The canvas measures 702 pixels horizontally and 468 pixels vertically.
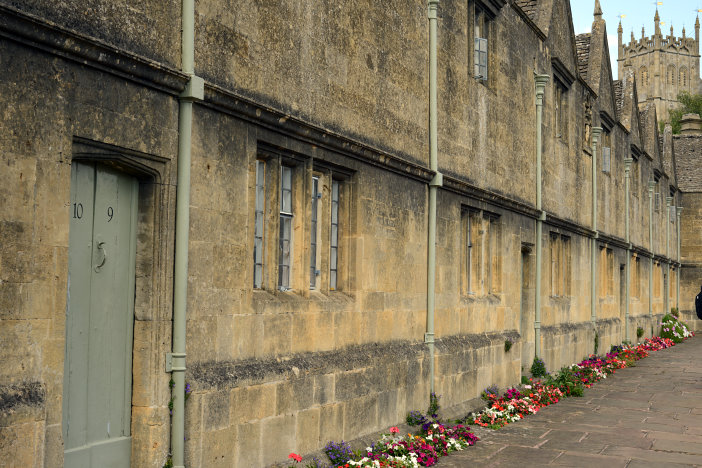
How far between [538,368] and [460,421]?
502 centimetres

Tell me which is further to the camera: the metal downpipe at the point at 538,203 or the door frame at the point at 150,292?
the metal downpipe at the point at 538,203

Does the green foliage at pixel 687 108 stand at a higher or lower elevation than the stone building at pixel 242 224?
higher

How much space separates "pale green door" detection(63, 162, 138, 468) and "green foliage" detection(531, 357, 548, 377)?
11.3 metres

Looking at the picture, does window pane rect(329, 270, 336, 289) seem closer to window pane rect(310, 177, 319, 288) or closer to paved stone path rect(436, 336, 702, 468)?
window pane rect(310, 177, 319, 288)

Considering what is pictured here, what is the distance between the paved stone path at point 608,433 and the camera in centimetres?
1002

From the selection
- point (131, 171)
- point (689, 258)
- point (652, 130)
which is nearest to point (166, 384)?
point (131, 171)

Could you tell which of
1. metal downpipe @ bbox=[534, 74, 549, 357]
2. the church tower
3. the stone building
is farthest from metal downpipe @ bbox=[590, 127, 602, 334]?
the church tower

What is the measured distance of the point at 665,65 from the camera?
117688mm

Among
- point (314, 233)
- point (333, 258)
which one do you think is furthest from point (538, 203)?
point (314, 233)

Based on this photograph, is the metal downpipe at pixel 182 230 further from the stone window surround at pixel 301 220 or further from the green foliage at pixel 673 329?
the green foliage at pixel 673 329

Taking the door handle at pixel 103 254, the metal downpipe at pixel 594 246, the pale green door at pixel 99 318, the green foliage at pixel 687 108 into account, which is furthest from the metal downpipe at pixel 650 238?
the green foliage at pixel 687 108

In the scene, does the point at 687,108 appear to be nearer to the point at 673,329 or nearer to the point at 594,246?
the point at 673,329

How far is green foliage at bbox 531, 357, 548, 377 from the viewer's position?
651 inches

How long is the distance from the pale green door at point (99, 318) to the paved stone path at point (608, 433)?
4365 mm
